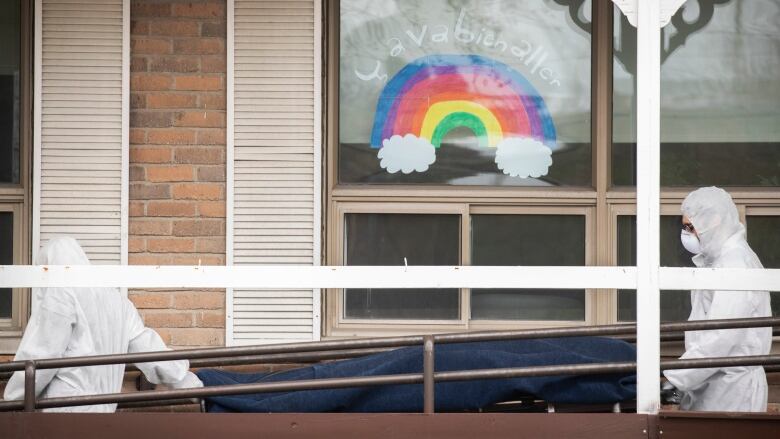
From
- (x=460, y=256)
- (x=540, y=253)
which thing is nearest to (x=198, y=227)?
(x=460, y=256)

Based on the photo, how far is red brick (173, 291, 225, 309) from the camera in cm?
620

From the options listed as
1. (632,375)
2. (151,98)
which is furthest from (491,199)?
(151,98)

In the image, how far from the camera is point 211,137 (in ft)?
20.5

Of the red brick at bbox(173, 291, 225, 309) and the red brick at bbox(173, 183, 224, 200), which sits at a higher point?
the red brick at bbox(173, 183, 224, 200)

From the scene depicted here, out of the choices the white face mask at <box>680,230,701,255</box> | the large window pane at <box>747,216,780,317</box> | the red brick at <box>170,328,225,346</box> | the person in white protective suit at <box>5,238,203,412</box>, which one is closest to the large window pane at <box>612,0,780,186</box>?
the large window pane at <box>747,216,780,317</box>

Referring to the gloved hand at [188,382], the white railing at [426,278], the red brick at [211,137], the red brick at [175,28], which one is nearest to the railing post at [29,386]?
the white railing at [426,278]

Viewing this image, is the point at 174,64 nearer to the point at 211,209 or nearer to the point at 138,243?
the point at 211,209

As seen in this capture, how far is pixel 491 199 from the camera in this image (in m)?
6.37

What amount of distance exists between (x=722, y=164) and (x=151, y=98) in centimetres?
328

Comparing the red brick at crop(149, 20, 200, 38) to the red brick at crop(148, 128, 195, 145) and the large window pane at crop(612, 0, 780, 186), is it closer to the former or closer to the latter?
the red brick at crop(148, 128, 195, 145)

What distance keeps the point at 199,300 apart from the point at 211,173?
0.71m

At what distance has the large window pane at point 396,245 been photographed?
253 inches

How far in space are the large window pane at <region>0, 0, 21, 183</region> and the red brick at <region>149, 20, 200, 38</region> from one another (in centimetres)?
80

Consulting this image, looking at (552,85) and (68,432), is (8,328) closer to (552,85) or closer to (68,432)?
(68,432)
